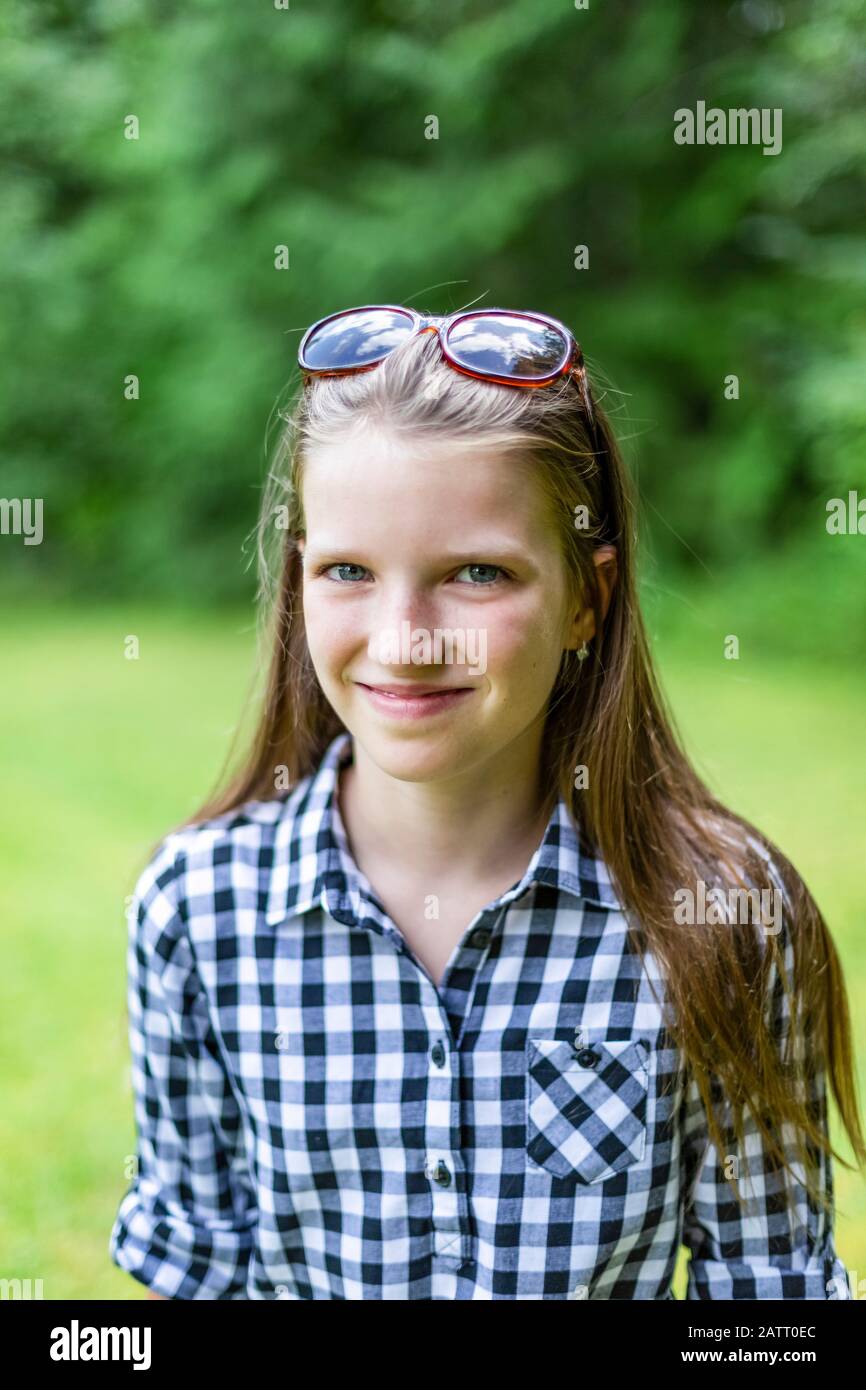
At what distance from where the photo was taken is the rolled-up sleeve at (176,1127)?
144 cm

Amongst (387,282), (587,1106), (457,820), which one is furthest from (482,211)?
(587,1106)

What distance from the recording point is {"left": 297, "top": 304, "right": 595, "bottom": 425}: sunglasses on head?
4.37 feet

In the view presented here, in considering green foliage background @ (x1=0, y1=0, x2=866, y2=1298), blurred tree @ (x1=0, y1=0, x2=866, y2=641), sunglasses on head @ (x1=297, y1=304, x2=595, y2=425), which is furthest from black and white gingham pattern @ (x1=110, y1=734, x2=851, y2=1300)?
blurred tree @ (x1=0, y1=0, x2=866, y2=641)

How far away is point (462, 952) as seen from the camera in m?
1.39

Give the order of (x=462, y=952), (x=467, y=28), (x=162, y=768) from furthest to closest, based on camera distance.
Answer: (x=467, y=28), (x=162, y=768), (x=462, y=952)

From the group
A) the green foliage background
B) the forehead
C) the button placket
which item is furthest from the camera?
the green foliage background

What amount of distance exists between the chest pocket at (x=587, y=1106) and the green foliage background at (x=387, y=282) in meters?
4.32

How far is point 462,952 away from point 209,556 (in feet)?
31.7

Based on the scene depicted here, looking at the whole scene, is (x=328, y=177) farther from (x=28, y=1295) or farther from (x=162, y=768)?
(x=28, y=1295)

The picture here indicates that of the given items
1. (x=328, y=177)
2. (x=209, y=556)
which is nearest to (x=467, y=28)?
(x=328, y=177)

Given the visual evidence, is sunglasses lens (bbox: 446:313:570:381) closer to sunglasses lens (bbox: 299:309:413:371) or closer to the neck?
sunglasses lens (bbox: 299:309:413:371)

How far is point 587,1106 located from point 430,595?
56 centimetres

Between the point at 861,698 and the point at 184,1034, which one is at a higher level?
the point at 861,698

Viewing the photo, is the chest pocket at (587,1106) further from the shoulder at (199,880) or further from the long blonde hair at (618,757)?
the shoulder at (199,880)
